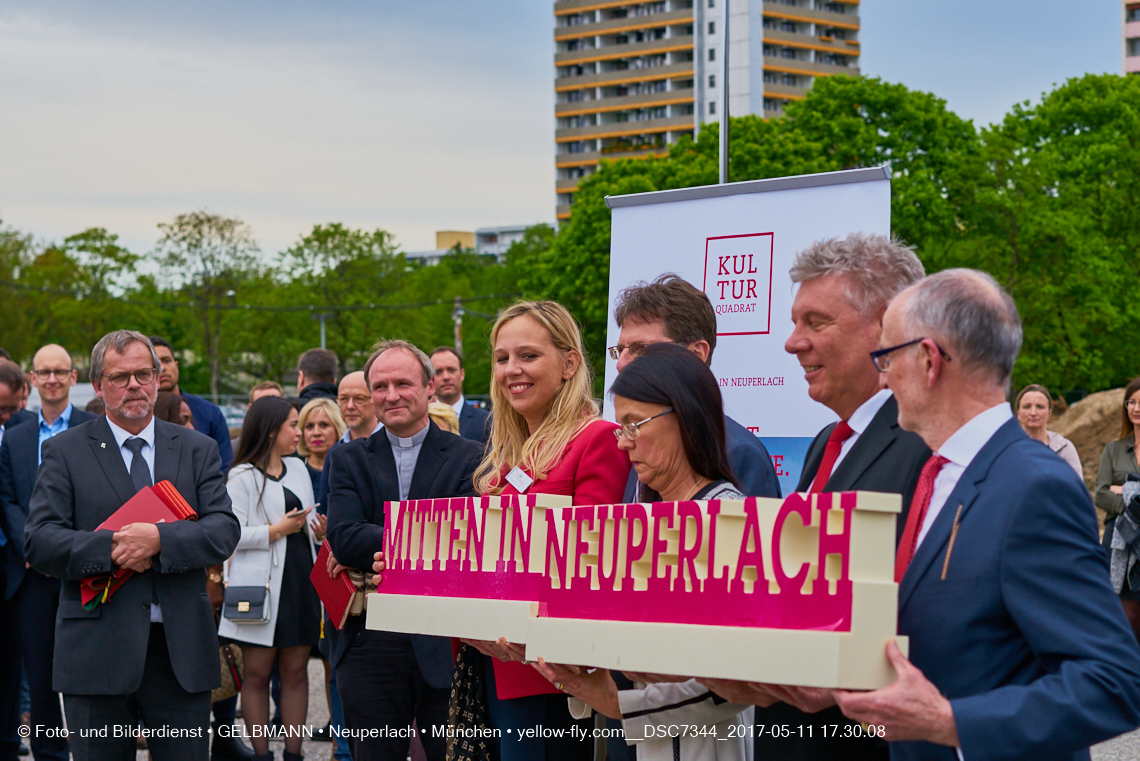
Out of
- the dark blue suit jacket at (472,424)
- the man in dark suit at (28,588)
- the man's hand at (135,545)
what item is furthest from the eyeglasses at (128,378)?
the dark blue suit jacket at (472,424)

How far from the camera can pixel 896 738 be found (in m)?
2.06

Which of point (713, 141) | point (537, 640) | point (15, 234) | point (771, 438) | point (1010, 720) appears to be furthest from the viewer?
point (15, 234)

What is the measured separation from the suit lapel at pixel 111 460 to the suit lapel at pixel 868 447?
11.5ft

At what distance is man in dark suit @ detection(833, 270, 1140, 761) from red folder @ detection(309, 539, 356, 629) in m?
2.96

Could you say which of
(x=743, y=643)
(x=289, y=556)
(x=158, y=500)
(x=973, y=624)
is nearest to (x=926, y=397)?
(x=973, y=624)

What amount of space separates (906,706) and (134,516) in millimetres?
3740

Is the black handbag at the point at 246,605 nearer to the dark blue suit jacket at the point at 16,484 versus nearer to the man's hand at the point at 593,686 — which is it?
the dark blue suit jacket at the point at 16,484

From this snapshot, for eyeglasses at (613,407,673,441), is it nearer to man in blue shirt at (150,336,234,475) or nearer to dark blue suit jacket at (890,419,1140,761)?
dark blue suit jacket at (890,419,1140,761)

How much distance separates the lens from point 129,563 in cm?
461

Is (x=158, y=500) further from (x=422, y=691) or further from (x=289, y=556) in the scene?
(x=289, y=556)

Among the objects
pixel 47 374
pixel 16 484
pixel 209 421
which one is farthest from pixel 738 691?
pixel 209 421

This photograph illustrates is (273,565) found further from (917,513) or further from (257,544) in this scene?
(917,513)

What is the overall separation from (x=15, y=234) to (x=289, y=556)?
5671cm

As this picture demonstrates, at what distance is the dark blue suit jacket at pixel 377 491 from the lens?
15.0 ft
